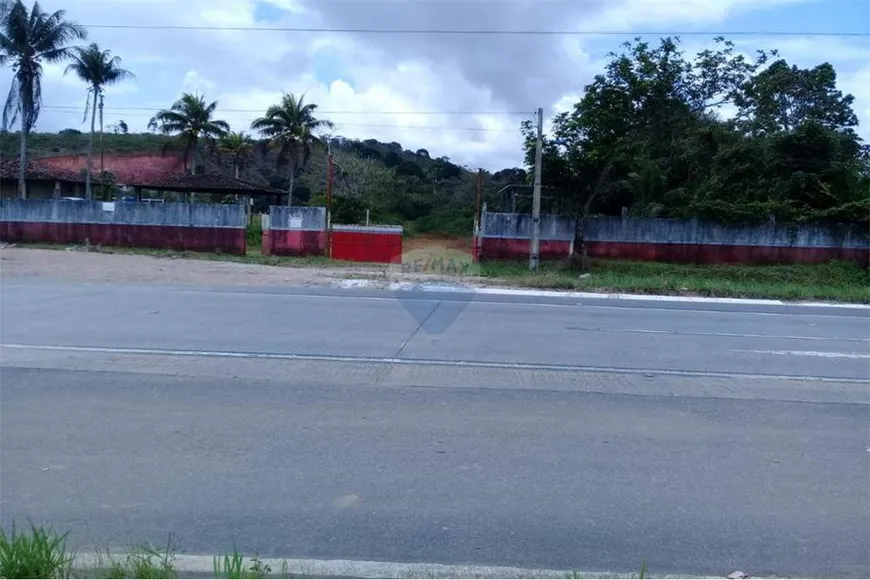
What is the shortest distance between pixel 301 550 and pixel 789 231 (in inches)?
1059

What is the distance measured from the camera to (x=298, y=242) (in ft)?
96.9

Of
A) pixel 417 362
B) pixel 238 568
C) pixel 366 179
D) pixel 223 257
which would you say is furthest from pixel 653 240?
pixel 366 179

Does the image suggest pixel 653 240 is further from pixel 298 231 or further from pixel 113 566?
pixel 113 566

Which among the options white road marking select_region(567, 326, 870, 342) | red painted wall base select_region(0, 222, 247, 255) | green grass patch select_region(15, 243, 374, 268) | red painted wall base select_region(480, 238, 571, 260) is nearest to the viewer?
white road marking select_region(567, 326, 870, 342)

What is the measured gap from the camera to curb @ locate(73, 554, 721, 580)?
4.16m

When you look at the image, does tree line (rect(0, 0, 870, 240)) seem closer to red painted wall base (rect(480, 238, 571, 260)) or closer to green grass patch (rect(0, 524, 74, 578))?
red painted wall base (rect(480, 238, 571, 260))

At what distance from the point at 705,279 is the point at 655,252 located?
11.5 feet

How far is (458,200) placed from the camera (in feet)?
170

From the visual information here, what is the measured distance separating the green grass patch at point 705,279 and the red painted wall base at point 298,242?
6.02 metres

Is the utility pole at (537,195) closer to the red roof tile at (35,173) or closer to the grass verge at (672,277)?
the grass verge at (672,277)

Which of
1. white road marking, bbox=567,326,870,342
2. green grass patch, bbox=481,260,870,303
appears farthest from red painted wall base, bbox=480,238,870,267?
white road marking, bbox=567,326,870,342

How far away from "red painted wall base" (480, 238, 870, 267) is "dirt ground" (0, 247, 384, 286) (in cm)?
488

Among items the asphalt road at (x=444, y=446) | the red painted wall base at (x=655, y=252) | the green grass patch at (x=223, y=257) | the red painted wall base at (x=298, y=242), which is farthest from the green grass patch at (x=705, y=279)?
the asphalt road at (x=444, y=446)

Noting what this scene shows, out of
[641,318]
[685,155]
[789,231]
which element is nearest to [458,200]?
[685,155]
